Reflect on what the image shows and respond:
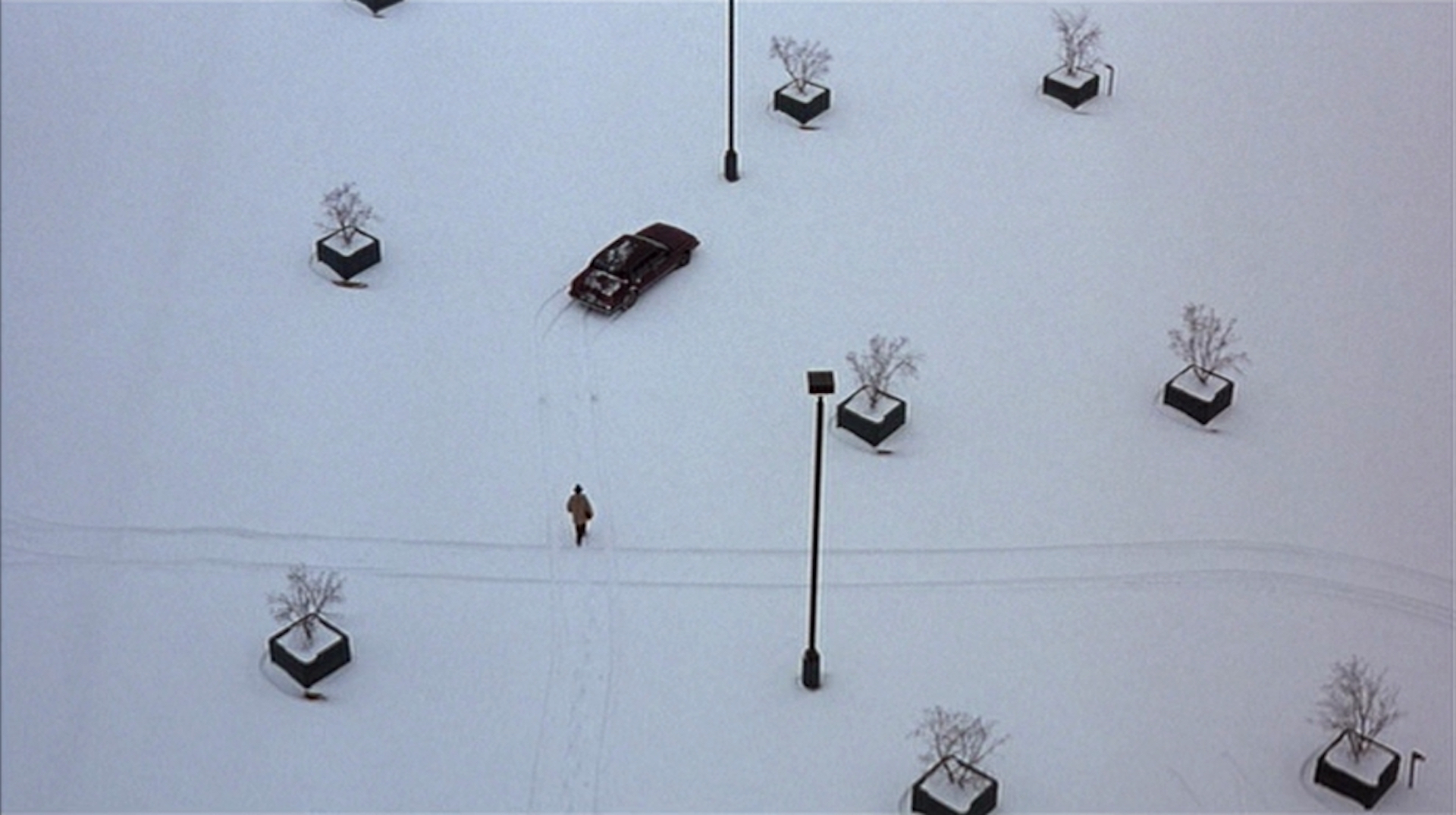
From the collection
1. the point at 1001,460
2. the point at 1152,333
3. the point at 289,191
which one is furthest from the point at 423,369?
the point at 1152,333

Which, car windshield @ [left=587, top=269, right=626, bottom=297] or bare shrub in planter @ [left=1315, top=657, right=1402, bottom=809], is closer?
bare shrub in planter @ [left=1315, top=657, right=1402, bottom=809]

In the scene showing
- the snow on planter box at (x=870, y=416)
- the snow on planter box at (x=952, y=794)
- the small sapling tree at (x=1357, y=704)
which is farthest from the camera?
the snow on planter box at (x=870, y=416)

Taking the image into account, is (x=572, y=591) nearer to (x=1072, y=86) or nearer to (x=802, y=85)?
(x=802, y=85)

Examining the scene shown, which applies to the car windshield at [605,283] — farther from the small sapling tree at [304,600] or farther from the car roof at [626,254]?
the small sapling tree at [304,600]

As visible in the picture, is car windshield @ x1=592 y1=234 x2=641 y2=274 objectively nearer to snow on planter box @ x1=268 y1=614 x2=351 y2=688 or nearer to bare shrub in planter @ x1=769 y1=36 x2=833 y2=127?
bare shrub in planter @ x1=769 y1=36 x2=833 y2=127

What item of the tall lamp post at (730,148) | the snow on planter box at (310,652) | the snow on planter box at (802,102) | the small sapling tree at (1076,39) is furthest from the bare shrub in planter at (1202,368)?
the snow on planter box at (310,652)

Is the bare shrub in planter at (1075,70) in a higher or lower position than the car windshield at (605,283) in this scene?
higher

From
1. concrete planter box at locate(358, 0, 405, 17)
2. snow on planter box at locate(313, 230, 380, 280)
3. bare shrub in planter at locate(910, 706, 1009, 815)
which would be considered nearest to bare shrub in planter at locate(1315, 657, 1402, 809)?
bare shrub in planter at locate(910, 706, 1009, 815)
